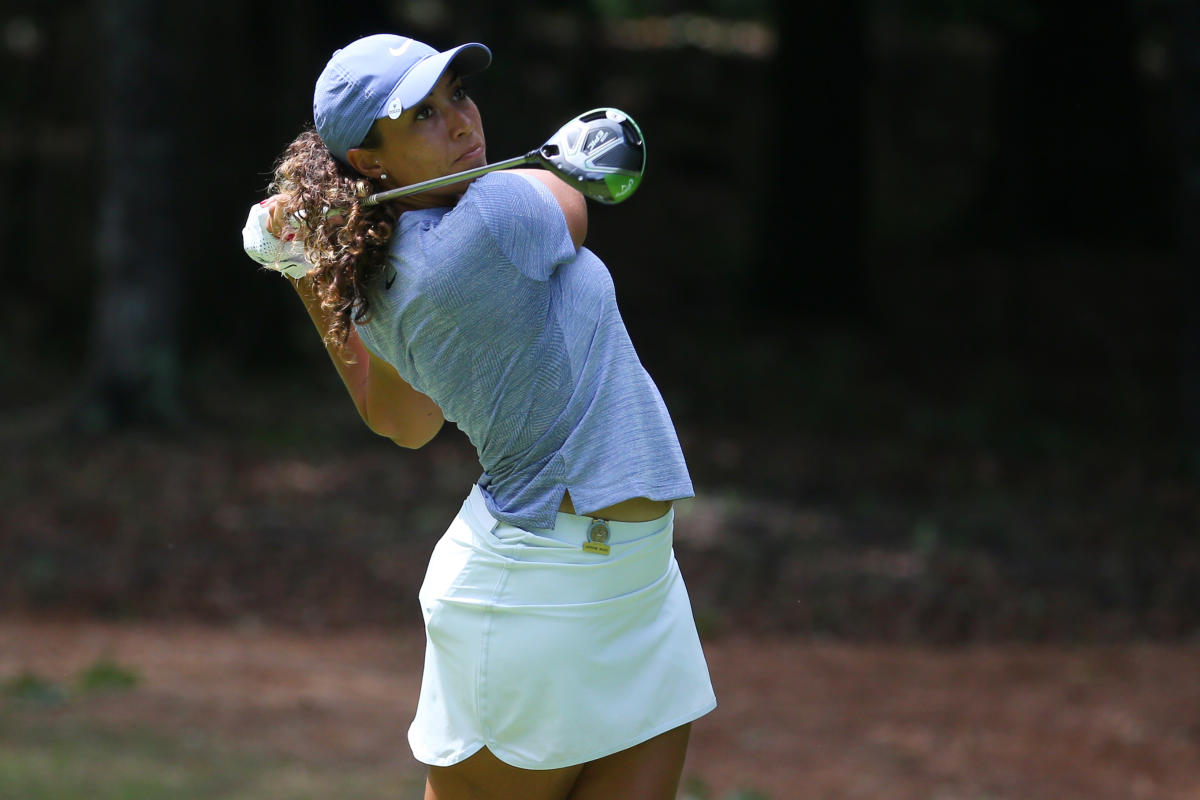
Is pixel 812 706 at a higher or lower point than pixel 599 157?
lower

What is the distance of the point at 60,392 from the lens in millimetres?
12719

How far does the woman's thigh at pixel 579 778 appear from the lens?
2365 mm

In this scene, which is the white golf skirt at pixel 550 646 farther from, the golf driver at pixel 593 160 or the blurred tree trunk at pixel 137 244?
the blurred tree trunk at pixel 137 244

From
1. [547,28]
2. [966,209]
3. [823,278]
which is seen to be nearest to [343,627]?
[823,278]

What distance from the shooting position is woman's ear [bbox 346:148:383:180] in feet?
7.75

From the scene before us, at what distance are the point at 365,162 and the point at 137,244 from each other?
30.4ft

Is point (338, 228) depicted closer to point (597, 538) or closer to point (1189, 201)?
point (597, 538)

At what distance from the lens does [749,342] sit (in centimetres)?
1420

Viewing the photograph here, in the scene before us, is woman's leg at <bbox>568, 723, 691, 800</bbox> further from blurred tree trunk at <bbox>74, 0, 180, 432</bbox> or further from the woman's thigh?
blurred tree trunk at <bbox>74, 0, 180, 432</bbox>

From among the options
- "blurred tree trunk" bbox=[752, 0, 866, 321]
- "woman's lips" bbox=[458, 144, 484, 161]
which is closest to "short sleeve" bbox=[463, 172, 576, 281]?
"woman's lips" bbox=[458, 144, 484, 161]

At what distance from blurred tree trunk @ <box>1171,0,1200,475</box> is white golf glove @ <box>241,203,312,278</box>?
8.82 metres

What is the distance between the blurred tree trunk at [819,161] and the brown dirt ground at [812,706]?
24.1 ft

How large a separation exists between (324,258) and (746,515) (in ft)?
24.3

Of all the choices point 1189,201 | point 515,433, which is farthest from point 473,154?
point 1189,201
